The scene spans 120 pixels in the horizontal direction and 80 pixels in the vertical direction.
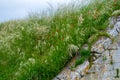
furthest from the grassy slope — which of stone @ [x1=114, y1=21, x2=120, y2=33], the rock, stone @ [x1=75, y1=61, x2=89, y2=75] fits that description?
stone @ [x1=75, y1=61, x2=89, y2=75]

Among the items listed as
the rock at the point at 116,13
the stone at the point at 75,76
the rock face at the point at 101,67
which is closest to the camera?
the rock face at the point at 101,67

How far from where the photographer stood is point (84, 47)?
29.9 feet

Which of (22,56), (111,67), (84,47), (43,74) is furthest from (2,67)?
(111,67)

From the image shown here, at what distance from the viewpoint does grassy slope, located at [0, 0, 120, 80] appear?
880 cm

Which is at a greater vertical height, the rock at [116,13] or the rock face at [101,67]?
the rock at [116,13]

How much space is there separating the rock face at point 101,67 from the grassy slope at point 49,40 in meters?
0.33

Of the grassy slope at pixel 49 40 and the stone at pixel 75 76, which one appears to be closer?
the stone at pixel 75 76

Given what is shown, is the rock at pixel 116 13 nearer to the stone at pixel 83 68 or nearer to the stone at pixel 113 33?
the stone at pixel 113 33

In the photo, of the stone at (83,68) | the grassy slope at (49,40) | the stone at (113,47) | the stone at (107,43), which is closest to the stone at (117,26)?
the grassy slope at (49,40)

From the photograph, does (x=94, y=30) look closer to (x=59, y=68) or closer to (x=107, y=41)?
(x=107, y=41)

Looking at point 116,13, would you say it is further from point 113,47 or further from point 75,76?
point 75,76

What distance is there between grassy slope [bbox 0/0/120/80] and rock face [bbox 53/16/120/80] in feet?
1.09

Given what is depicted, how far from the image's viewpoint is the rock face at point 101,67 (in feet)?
27.8

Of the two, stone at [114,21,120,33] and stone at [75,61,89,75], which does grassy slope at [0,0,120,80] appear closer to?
stone at [114,21,120,33]
